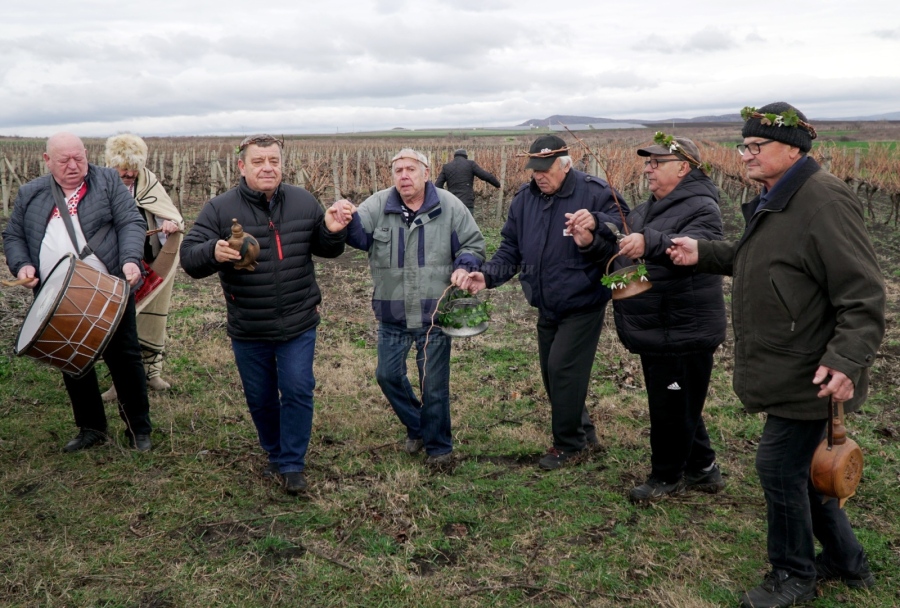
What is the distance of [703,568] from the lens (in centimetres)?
337

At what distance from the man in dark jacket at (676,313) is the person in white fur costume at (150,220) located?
3.53 meters

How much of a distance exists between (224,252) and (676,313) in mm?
2347

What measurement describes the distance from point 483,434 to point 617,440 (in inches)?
36.0

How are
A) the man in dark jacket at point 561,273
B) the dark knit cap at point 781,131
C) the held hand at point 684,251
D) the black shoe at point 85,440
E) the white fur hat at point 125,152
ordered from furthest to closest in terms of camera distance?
the white fur hat at point 125,152, the black shoe at point 85,440, the man in dark jacket at point 561,273, the held hand at point 684,251, the dark knit cap at point 781,131

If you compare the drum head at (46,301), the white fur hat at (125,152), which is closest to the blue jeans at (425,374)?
the drum head at (46,301)

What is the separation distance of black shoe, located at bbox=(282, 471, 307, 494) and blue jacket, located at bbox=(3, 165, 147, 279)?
1684 mm

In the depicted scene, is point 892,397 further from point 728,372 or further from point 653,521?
point 653,521

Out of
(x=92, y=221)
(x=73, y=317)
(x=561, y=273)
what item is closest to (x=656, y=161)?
(x=561, y=273)

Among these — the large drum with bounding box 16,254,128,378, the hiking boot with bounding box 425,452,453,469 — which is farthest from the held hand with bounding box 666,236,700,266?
the large drum with bounding box 16,254,128,378

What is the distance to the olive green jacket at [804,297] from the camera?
266 centimetres

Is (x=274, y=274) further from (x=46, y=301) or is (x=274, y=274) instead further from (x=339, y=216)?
(x=46, y=301)

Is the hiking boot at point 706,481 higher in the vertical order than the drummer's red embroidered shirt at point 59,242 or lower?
Answer: lower

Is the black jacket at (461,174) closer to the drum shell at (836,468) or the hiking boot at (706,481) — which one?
the hiking boot at (706,481)

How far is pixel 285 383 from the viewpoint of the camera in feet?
13.7
